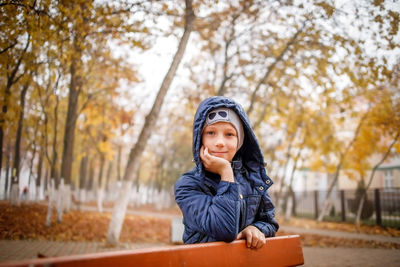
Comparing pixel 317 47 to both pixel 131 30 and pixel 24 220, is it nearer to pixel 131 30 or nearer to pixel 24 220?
pixel 131 30

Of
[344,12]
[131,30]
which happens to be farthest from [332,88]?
[131,30]

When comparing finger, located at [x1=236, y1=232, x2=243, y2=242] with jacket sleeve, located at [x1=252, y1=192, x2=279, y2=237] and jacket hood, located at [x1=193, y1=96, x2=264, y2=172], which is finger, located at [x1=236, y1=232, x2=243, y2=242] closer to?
jacket sleeve, located at [x1=252, y1=192, x2=279, y2=237]

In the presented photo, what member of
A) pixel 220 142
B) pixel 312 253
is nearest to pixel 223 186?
pixel 220 142

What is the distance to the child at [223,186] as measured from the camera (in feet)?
4.83

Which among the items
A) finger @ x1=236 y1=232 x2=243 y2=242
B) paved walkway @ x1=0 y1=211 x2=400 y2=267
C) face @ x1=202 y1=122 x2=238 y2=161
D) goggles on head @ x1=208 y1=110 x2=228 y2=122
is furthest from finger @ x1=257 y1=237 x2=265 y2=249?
paved walkway @ x1=0 y1=211 x2=400 y2=267

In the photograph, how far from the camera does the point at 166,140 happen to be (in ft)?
91.1

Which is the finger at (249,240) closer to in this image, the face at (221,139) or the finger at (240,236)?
the finger at (240,236)

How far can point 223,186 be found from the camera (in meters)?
1.54

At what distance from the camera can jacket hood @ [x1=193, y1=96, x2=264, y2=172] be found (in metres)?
1.82

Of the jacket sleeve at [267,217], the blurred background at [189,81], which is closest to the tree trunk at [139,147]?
the blurred background at [189,81]

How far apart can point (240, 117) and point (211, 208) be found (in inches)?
28.1

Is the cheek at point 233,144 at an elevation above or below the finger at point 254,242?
above

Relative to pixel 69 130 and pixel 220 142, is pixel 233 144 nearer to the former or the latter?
pixel 220 142

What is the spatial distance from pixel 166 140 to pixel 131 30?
859 inches
